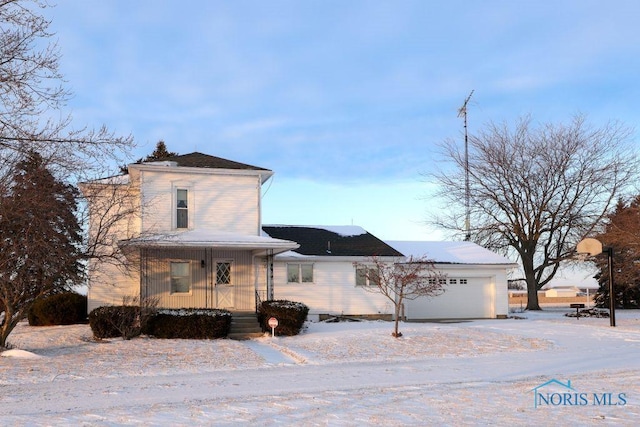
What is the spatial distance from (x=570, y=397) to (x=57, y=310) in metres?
19.9

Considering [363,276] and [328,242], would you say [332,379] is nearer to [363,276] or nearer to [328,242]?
[363,276]

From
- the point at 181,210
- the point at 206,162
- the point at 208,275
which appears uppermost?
the point at 206,162

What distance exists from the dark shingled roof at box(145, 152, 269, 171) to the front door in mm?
3523

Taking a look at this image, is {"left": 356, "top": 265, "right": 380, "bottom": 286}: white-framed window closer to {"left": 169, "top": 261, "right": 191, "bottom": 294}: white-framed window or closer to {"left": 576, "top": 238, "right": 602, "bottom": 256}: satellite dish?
{"left": 169, "top": 261, "right": 191, "bottom": 294}: white-framed window

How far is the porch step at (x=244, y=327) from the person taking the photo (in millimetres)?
20134

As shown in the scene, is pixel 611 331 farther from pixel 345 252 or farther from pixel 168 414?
pixel 168 414

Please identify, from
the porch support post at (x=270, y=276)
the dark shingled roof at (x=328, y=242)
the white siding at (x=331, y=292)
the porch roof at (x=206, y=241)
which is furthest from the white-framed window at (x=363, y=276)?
the porch roof at (x=206, y=241)

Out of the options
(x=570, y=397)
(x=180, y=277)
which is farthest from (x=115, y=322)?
(x=570, y=397)

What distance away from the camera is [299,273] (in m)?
25.3

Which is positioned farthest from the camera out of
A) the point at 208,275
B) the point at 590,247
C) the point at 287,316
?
the point at 208,275

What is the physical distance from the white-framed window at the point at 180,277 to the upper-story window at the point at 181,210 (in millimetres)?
1398

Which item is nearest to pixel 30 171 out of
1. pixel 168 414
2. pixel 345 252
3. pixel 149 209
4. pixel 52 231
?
pixel 52 231

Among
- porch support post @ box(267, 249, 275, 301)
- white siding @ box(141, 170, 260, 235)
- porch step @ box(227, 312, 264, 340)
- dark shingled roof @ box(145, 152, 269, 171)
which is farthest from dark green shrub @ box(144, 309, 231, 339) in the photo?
dark shingled roof @ box(145, 152, 269, 171)

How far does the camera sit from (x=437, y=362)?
14.8 m
